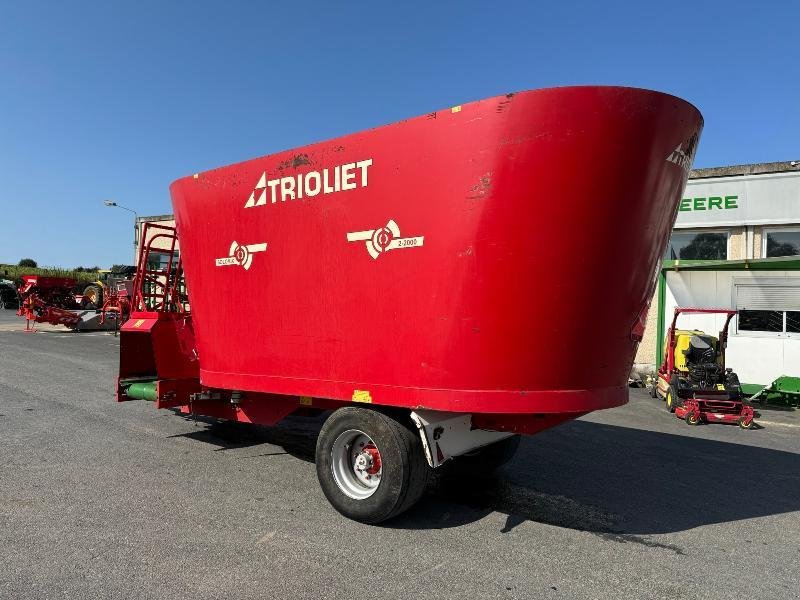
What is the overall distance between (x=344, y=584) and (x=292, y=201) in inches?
111

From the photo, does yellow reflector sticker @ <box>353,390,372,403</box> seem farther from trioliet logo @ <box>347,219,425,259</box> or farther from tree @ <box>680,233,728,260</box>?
tree @ <box>680,233,728,260</box>

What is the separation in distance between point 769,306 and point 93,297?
990 inches

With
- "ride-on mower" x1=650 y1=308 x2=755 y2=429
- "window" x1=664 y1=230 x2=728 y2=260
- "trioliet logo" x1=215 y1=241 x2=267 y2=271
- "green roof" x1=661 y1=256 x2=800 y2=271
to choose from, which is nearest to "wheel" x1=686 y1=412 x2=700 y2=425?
"ride-on mower" x1=650 y1=308 x2=755 y2=429

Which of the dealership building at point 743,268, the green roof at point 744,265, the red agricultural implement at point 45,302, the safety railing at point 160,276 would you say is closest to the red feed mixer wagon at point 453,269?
the safety railing at point 160,276

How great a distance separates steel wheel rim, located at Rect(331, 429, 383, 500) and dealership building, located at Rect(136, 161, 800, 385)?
8.49 meters

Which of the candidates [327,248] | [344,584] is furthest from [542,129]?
[344,584]

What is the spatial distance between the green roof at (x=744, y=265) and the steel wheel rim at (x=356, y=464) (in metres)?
7.98

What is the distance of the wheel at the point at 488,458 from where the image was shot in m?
5.16

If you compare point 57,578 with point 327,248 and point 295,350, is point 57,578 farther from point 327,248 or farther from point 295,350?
point 327,248

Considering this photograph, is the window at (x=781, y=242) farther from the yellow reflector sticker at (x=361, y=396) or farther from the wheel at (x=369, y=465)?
the yellow reflector sticker at (x=361, y=396)

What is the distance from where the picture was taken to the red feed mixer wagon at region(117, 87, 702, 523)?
11.4 feet

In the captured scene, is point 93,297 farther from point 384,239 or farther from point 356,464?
point 384,239

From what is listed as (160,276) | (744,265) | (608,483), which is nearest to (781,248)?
(744,265)

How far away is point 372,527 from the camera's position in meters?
4.04
